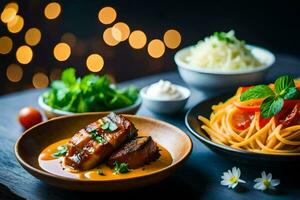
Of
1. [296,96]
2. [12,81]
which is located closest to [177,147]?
[296,96]

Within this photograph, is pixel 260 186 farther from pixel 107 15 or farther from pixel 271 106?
pixel 107 15

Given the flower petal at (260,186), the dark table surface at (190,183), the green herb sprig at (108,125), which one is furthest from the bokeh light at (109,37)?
the flower petal at (260,186)

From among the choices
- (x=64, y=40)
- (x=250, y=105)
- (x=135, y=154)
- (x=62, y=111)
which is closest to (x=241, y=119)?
(x=250, y=105)

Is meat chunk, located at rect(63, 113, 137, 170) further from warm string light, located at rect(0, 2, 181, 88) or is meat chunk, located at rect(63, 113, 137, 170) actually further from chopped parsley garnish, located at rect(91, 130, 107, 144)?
warm string light, located at rect(0, 2, 181, 88)

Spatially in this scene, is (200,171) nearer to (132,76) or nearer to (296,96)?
(296,96)

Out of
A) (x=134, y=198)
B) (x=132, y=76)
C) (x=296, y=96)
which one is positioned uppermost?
(x=296, y=96)

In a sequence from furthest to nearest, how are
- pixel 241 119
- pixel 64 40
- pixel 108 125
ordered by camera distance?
pixel 64 40 < pixel 241 119 < pixel 108 125

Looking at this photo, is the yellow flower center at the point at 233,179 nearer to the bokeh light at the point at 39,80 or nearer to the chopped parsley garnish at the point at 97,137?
the chopped parsley garnish at the point at 97,137
